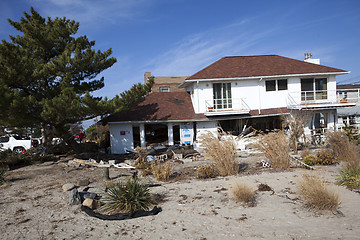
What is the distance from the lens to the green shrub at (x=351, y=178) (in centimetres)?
754

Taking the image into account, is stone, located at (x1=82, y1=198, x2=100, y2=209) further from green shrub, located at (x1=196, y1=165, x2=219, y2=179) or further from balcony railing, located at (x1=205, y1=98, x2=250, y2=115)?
balcony railing, located at (x1=205, y1=98, x2=250, y2=115)

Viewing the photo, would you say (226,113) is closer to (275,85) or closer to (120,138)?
(275,85)

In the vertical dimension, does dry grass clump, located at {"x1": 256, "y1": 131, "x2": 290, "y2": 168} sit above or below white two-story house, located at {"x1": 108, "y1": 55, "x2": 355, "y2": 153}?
below

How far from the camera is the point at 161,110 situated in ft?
63.7

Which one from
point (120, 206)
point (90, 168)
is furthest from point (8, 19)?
point (120, 206)

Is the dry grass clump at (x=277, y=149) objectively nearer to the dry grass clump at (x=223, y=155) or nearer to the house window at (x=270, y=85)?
the dry grass clump at (x=223, y=155)

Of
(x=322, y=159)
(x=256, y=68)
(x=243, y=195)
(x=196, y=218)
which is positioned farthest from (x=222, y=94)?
(x=196, y=218)

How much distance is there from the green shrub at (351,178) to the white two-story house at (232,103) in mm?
10272

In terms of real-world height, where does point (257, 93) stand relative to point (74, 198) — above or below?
above

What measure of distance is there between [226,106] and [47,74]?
12.2 m

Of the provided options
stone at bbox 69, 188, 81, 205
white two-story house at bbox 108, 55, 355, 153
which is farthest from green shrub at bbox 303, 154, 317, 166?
stone at bbox 69, 188, 81, 205

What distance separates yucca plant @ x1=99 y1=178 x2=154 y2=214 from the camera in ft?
21.2

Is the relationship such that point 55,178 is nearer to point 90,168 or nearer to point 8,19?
point 90,168

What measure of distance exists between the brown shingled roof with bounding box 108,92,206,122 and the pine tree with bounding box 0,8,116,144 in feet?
11.3
